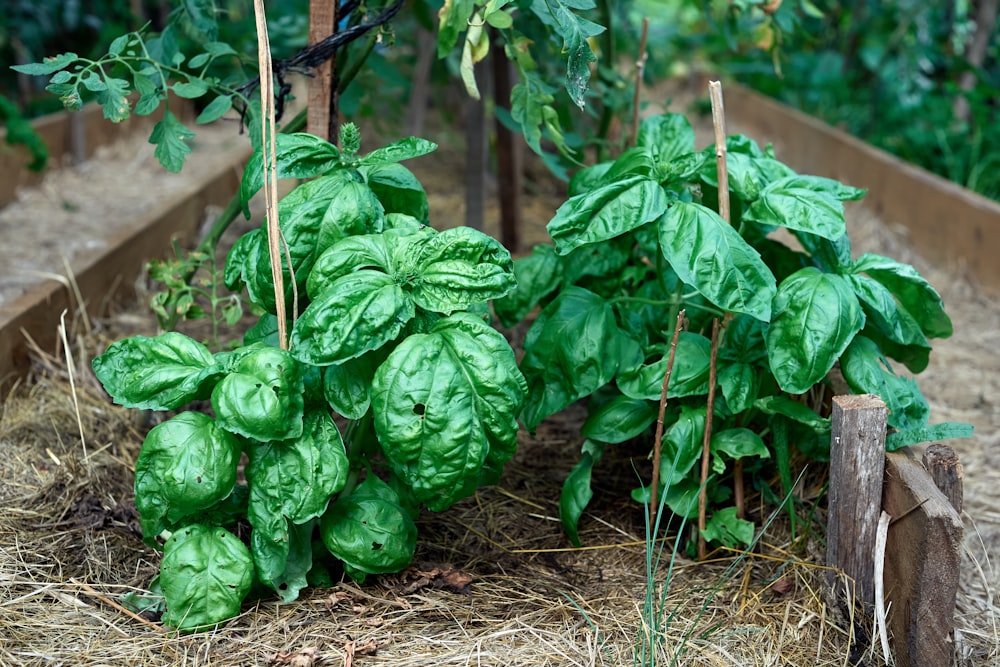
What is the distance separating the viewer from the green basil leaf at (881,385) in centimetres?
174

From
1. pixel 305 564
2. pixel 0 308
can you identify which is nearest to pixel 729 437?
pixel 305 564

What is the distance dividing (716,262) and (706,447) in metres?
0.38

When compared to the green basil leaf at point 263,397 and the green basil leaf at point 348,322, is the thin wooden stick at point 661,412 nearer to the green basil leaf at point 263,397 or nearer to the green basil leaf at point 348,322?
the green basil leaf at point 348,322

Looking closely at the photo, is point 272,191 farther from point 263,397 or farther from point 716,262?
point 716,262

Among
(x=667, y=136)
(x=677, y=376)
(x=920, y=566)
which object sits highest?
(x=667, y=136)

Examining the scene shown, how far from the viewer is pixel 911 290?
6.09ft

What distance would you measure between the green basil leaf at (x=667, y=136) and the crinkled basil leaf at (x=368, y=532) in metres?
0.91

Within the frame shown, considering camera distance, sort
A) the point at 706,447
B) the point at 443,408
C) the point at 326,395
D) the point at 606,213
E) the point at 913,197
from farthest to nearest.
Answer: the point at 913,197, the point at 706,447, the point at 606,213, the point at 326,395, the point at 443,408

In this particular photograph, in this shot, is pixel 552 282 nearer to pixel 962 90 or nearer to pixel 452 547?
pixel 452 547

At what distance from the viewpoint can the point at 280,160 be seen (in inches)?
67.2

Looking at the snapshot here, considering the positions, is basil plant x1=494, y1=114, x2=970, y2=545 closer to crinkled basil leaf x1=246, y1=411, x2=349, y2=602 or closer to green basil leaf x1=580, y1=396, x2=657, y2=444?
green basil leaf x1=580, y1=396, x2=657, y2=444

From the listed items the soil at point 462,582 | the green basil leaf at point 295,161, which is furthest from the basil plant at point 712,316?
the green basil leaf at point 295,161

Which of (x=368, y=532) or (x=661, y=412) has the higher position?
(x=661, y=412)

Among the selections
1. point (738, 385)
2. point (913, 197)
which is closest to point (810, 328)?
point (738, 385)
